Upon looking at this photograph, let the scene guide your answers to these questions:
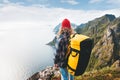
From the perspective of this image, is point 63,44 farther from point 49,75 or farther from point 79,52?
point 49,75

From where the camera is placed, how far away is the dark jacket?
8922 mm

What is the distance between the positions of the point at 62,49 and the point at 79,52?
2.96ft

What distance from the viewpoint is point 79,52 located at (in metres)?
8.27

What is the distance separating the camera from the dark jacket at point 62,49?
8922mm

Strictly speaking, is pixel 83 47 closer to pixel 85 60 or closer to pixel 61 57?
pixel 85 60

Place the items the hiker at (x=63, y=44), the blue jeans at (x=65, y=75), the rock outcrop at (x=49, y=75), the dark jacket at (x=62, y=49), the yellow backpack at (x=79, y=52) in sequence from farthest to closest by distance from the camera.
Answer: the rock outcrop at (x=49, y=75) < the blue jeans at (x=65, y=75) < the dark jacket at (x=62, y=49) < the hiker at (x=63, y=44) < the yellow backpack at (x=79, y=52)

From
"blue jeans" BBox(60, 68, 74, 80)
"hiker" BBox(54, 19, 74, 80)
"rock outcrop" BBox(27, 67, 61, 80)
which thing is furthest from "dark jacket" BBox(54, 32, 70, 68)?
"rock outcrop" BBox(27, 67, 61, 80)

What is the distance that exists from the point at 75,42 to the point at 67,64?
103cm

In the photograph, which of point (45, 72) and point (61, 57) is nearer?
point (61, 57)

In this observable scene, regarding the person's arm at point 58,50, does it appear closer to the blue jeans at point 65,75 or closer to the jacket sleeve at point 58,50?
the jacket sleeve at point 58,50

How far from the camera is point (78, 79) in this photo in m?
16.0

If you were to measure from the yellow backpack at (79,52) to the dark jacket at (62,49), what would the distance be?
0.35 metres

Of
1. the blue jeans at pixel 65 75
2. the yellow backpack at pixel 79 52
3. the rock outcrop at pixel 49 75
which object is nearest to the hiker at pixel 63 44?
the blue jeans at pixel 65 75

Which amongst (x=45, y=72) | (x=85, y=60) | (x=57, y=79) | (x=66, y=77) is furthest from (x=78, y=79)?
(x=85, y=60)
